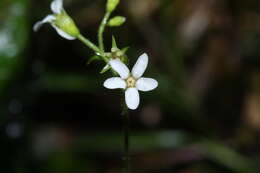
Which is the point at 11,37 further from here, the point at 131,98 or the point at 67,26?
the point at 131,98

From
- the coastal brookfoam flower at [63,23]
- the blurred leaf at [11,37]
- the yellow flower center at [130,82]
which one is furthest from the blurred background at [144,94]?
the yellow flower center at [130,82]

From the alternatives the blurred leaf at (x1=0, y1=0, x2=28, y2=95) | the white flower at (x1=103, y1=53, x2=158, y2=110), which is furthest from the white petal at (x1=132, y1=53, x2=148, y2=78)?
the blurred leaf at (x1=0, y1=0, x2=28, y2=95)

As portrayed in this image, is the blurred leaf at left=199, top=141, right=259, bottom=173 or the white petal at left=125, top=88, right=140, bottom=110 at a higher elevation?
the blurred leaf at left=199, top=141, right=259, bottom=173

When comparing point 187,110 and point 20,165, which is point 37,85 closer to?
point 20,165

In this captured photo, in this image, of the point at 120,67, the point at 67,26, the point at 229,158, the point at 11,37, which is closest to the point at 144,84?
the point at 120,67

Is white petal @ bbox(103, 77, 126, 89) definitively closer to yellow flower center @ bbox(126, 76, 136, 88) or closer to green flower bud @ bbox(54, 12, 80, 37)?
yellow flower center @ bbox(126, 76, 136, 88)

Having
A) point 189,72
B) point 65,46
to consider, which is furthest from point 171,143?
point 65,46

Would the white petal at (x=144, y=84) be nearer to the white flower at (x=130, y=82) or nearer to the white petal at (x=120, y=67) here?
the white flower at (x=130, y=82)
